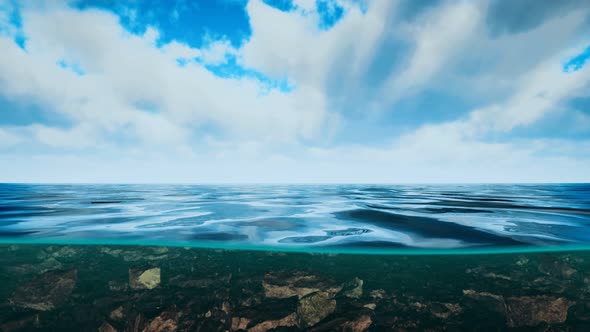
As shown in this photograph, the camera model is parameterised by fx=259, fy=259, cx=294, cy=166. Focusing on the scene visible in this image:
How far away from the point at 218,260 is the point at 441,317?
15.2m

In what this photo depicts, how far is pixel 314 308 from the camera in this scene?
8.49 meters

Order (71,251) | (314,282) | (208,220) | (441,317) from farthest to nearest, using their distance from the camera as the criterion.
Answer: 1. (71,251)
2. (208,220)
3. (314,282)
4. (441,317)

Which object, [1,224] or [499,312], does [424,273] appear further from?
[1,224]

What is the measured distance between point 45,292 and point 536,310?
1813cm

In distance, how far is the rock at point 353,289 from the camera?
11.8 m

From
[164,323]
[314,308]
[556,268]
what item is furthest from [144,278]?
[556,268]

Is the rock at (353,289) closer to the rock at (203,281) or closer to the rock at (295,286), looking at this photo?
the rock at (295,286)

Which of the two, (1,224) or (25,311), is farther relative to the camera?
(1,224)

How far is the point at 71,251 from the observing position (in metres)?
18.9

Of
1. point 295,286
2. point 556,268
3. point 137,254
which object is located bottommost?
point 556,268

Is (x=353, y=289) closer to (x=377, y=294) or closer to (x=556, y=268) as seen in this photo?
(x=377, y=294)

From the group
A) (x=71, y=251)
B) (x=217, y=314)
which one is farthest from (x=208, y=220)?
(x=71, y=251)

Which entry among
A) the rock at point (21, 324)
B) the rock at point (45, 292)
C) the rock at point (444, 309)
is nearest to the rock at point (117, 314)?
the rock at point (21, 324)

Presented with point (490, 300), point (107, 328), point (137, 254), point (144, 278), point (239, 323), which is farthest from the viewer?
point (137, 254)
